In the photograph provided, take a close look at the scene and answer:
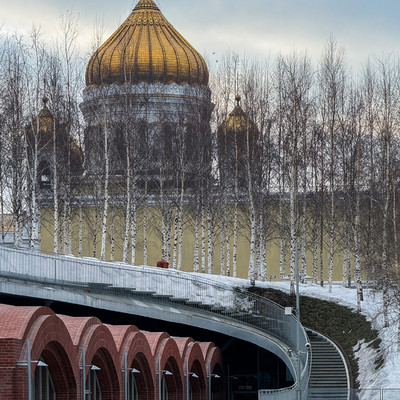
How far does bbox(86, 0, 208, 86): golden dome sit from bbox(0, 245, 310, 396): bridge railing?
2603 centimetres

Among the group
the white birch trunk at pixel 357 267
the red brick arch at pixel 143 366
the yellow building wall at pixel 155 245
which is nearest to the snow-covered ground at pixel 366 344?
the white birch trunk at pixel 357 267

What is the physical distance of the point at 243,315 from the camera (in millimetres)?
46906

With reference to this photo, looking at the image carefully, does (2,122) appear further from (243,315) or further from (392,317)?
(392,317)

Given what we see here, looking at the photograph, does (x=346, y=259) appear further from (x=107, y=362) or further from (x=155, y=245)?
(x=107, y=362)

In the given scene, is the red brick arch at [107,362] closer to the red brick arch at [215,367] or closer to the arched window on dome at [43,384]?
→ the arched window on dome at [43,384]

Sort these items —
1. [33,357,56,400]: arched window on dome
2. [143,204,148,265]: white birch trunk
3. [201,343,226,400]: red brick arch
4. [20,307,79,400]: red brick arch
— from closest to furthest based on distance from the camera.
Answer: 1. [20,307,79,400]: red brick arch
2. [33,357,56,400]: arched window on dome
3. [201,343,226,400]: red brick arch
4. [143,204,148,265]: white birch trunk

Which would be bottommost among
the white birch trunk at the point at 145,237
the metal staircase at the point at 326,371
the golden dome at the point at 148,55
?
the metal staircase at the point at 326,371

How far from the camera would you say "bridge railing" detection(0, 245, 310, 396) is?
34.0 meters

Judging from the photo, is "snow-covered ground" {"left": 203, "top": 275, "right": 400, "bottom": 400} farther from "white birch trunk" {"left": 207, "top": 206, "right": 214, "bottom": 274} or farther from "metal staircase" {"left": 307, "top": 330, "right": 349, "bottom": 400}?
"white birch trunk" {"left": 207, "top": 206, "right": 214, "bottom": 274}

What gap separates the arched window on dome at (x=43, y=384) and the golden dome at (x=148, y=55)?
46443mm

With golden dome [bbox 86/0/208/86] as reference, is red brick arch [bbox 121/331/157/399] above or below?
below

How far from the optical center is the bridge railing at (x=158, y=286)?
34.0m

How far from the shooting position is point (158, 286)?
4438 cm

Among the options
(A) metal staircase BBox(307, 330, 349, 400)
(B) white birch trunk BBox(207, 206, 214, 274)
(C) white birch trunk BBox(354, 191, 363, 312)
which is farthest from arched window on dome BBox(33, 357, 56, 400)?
(B) white birch trunk BBox(207, 206, 214, 274)
